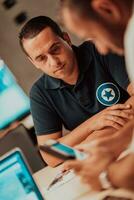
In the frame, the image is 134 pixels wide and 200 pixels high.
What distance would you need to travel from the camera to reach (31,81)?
2.07 m

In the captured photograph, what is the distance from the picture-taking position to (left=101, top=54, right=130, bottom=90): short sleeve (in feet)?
5.29

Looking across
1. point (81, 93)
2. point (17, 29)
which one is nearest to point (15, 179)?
point (81, 93)

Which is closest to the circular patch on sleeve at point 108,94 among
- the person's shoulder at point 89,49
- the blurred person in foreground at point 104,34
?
the person's shoulder at point 89,49

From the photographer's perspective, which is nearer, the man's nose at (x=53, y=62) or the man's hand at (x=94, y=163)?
the man's hand at (x=94, y=163)

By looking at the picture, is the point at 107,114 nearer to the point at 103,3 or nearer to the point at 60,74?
the point at 60,74

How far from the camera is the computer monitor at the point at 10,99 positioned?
2.03m

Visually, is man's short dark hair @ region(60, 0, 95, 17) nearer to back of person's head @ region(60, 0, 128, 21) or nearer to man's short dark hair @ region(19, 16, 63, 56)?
back of person's head @ region(60, 0, 128, 21)

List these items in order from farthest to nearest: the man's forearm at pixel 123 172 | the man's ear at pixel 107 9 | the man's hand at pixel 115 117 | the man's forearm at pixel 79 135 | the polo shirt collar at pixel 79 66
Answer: the polo shirt collar at pixel 79 66 < the man's forearm at pixel 79 135 < the man's hand at pixel 115 117 < the man's forearm at pixel 123 172 < the man's ear at pixel 107 9

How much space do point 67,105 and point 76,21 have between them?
887mm

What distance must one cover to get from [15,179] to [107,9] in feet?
2.25

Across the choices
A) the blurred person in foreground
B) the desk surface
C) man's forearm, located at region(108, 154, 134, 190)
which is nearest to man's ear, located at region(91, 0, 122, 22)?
the blurred person in foreground

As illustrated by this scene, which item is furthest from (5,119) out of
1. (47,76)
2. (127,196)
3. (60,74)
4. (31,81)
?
(127,196)

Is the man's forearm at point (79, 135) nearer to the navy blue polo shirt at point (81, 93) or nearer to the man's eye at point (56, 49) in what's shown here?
the navy blue polo shirt at point (81, 93)

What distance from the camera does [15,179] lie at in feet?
4.17
